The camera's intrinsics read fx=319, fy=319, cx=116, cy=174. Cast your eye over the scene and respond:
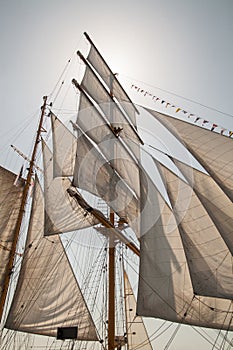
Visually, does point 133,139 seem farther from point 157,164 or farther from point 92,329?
point 92,329

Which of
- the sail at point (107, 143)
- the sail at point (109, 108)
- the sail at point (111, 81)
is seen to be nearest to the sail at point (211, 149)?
the sail at point (107, 143)

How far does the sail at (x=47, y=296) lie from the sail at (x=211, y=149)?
1080 centimetres

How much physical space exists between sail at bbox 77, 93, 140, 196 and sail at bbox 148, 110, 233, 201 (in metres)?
5.06

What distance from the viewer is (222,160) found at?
13047 millimetres

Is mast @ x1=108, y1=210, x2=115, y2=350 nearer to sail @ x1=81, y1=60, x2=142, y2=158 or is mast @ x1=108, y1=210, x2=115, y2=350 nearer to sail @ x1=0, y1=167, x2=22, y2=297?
sail @ x1=0, y1=167, x2=22, y2=297

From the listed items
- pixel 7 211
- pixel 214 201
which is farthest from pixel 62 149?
pixel 214 201

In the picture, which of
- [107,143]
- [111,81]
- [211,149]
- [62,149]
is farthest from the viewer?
[111,81]

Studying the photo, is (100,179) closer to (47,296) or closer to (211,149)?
(47,296)

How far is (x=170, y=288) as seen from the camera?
39.7ft

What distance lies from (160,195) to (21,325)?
1047 centimetres

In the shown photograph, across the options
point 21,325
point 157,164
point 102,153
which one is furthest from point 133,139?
point 21,325

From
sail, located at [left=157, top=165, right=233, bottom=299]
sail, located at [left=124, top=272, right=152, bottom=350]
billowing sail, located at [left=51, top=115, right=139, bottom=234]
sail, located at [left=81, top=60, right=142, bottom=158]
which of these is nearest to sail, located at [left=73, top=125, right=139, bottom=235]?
billowing sail, located at [left=51, top=115, right=139, bottom=234]

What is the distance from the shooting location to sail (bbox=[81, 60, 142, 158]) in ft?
72.9

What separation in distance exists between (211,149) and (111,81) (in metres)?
12.6
